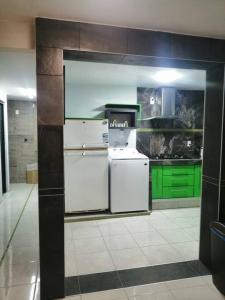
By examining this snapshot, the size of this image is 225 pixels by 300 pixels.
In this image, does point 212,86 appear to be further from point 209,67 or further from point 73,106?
point 73,106

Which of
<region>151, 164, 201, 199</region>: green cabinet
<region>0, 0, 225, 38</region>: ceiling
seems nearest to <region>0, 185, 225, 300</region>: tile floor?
<region>151, 164, 201, 199</region>: green cabinet

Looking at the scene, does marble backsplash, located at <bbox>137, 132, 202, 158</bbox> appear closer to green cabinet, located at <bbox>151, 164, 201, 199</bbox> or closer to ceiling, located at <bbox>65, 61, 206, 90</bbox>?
green cabinet, located at <bbox>151, 164, 201, 199</bbox>

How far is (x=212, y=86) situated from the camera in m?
2.14

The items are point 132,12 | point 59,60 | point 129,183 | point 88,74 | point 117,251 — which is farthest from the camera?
point 129,183

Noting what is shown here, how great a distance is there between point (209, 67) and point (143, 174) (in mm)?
2008

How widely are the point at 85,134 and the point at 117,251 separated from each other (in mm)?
1757

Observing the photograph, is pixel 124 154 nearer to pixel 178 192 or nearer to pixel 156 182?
pixel 156 182

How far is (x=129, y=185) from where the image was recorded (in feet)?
11.9

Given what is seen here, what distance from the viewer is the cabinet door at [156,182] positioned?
153 inches

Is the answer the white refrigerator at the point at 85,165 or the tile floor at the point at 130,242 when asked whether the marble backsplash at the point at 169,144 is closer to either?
the white refrigerator at the point at 85,165

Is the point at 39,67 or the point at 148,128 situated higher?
the point at 39,67

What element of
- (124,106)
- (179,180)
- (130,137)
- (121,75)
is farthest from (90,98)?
(179,180)

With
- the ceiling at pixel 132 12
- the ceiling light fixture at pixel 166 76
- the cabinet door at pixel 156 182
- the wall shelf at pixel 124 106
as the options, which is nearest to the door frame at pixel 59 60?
the ceiling at pixel 132 12

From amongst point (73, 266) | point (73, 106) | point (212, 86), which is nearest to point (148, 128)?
point (73, 106)
